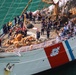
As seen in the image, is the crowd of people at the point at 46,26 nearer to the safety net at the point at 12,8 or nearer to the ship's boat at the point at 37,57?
the ship's boat at the point at 37,57

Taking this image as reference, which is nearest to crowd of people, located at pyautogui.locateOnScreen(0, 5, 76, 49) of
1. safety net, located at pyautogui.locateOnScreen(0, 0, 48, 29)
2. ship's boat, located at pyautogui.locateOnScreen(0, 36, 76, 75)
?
ship's boat, located at pyautogui.locateOnScreen(0, 36, 76, 75)

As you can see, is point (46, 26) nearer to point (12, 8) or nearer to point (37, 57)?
point (37, 57)

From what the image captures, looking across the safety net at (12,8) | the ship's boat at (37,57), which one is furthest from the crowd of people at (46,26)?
the safety net at (12,8)

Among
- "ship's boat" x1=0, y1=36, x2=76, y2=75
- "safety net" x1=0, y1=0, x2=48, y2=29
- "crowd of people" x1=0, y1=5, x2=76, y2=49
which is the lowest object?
"ship's boat" x1=0, y1=36, x2=76, y2=75

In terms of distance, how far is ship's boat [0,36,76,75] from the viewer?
84.8ft

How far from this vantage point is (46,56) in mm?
26875

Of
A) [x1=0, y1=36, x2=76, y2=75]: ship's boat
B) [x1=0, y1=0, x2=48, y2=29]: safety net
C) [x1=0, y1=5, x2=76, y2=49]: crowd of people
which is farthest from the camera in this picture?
[x1=0, y1=0, x2=48, y2=29]: safety net

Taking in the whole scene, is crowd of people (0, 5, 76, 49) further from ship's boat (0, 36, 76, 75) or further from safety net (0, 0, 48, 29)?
safety net (0, 0, 48, 29)

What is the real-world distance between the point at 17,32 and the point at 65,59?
3.71m

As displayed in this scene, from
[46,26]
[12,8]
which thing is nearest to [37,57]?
[46,26]

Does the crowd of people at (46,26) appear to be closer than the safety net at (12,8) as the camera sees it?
Yes

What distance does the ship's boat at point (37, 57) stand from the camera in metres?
25.9

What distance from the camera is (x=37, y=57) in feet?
87.1

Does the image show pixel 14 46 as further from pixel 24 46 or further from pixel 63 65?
pixel 63 65
